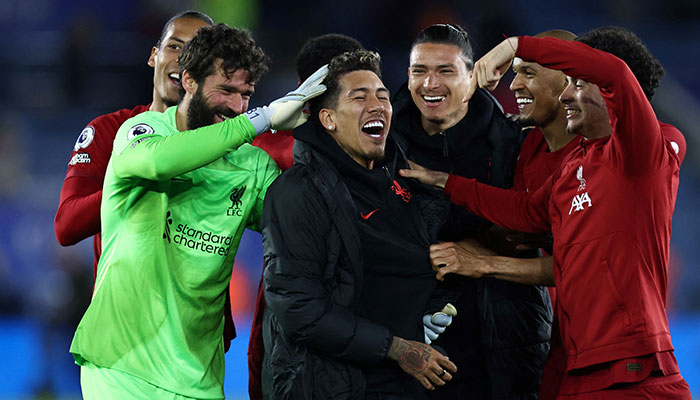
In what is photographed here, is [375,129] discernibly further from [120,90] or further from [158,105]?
[120,90]

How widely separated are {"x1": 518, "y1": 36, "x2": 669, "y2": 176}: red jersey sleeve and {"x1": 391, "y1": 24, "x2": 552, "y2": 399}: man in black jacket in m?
1.00

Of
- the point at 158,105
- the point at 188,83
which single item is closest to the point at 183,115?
the point at 188,83

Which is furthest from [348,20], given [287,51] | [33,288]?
[33,288]

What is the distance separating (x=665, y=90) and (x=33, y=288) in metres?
8.25

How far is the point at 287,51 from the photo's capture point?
11.6 m

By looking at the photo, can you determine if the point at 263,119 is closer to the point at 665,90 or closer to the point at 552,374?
the point at 552,374

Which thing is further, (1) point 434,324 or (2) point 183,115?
(2) point 183,115

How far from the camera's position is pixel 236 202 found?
392 centimetres

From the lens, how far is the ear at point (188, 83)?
3.95 metres

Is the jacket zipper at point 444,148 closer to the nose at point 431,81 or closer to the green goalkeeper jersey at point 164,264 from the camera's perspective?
the nose at point 431,81

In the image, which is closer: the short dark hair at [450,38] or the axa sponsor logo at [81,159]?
the axa sponsor logo at [81,159]

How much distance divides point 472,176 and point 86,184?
1.93m

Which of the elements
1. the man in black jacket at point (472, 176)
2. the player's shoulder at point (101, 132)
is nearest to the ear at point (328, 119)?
the man in black jacket at point (472, 176)

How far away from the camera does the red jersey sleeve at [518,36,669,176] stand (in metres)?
3.26
